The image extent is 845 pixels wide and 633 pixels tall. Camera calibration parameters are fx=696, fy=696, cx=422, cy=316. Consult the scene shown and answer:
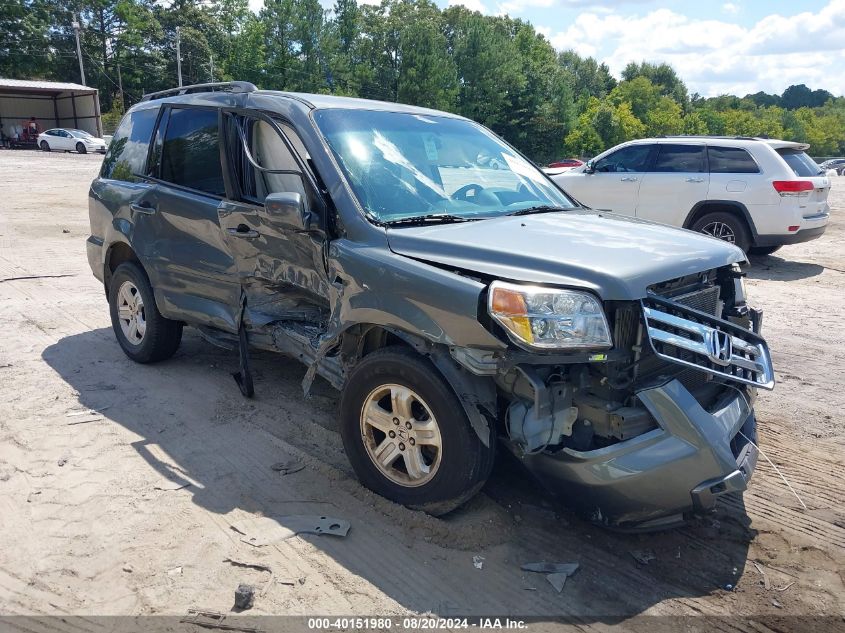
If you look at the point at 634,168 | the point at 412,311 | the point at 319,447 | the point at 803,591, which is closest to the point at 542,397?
the point at 412,311

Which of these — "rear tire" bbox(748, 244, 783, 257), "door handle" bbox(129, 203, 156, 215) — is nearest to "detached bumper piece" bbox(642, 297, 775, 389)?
"door handle" bbox(129, 203, 156, 215)

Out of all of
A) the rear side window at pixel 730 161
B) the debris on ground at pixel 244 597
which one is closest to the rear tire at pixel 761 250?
the rear side window at pixel 730 161

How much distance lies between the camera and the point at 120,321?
19.6 ft

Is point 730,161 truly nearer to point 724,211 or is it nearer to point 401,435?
point 724,211

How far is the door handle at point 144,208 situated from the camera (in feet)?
17.6

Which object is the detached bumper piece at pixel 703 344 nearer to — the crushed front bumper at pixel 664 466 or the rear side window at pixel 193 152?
the crushed front bumper at pixel 664 466

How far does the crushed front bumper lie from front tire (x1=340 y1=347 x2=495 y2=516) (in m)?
0.40

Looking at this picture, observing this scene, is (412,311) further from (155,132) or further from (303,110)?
(155,132)

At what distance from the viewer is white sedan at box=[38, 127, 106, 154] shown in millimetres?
40406

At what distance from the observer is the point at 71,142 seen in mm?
40719

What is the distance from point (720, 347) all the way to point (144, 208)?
4291mm

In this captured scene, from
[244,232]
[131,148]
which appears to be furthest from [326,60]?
[244,232]

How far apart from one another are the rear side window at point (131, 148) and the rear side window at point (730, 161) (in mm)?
8274

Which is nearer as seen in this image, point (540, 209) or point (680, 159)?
point (540, 209)
